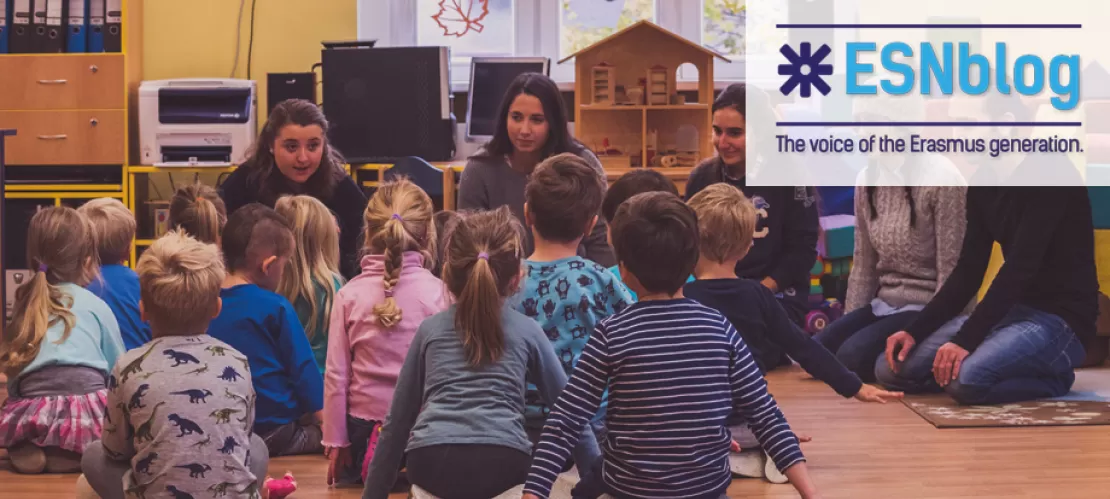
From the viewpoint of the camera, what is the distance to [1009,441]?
316 centimetres

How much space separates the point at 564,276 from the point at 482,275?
0.34 m

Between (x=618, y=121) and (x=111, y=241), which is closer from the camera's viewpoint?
(x=111, y=241)

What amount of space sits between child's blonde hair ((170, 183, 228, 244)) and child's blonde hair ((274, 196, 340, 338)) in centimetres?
26

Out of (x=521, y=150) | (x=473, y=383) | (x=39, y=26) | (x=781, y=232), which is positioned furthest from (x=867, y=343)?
(x=39, y=26)

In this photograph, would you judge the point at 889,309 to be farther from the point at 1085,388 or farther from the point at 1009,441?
the point at 1009,441

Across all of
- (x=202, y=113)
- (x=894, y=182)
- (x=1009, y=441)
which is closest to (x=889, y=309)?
(x=894, y=182)

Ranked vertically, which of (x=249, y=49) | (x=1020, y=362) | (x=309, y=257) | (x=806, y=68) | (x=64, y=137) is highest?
(x=249, y=49)

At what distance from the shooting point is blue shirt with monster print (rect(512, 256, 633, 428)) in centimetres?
238

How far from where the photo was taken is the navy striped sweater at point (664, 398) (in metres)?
1.83

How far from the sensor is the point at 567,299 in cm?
238

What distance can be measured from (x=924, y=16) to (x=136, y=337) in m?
3.87

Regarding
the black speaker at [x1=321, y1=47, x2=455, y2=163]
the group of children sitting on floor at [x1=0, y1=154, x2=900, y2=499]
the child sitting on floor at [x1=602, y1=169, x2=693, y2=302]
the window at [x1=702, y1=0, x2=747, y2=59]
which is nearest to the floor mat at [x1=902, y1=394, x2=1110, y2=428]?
the group of children sitting on floor at [x1=0, y1=154, x2=900, y2=499]

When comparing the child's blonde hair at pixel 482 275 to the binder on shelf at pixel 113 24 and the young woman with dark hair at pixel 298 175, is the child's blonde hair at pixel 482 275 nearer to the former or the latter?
the young woman with dark hair at pixel 298 175

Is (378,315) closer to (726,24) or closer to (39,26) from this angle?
(39,26)
